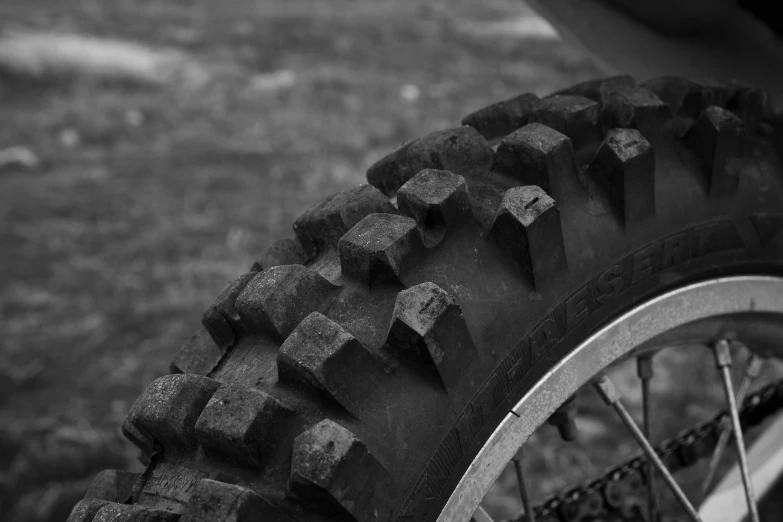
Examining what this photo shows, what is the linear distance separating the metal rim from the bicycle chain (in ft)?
1.89

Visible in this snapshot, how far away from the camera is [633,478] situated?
199 cm

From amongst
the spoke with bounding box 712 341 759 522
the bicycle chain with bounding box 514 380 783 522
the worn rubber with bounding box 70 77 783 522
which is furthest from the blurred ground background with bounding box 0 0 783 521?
the worn rubber with bounding box 70 77 783 522

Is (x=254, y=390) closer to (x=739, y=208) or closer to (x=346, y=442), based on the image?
(x=346, y=442)

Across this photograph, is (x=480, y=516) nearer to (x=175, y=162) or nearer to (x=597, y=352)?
(x=597, y=352)

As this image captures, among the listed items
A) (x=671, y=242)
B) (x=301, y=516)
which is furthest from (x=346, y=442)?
(x=671, y=242)

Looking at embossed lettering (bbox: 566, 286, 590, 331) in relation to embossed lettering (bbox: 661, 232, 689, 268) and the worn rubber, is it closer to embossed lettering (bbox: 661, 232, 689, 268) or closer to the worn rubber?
the worn rubber

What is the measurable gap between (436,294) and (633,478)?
4.04 feet

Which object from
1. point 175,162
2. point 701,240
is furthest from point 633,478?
point 175,162

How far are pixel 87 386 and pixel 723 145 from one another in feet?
8.59

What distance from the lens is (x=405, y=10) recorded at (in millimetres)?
7828

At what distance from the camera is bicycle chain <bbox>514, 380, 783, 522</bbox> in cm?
181

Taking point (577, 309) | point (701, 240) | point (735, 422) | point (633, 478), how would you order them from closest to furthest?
point (577, 309), point (701, 240), point (735, 422), point (633, 478)

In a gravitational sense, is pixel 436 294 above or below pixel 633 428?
above

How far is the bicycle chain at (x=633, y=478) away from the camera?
5.94ft
